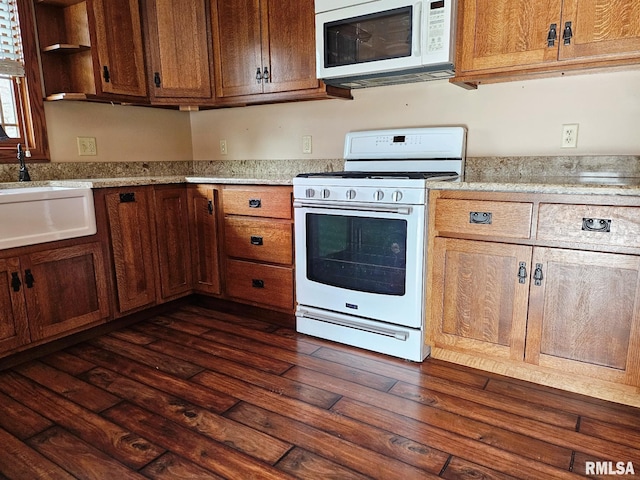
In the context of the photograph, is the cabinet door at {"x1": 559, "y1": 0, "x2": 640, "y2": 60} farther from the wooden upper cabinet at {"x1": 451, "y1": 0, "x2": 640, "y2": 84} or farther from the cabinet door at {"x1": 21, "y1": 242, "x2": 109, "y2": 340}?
the cabinet door at {"x1": 21, "y1": 242, "x2": 109, "y2": 340}

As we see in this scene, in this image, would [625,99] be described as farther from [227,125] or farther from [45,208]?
[45,208]

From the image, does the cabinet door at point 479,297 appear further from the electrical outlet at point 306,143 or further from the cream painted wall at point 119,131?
the cream painted wall at point 119,131

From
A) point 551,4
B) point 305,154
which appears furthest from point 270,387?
point 551,4

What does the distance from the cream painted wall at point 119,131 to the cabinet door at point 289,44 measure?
39.8 inches

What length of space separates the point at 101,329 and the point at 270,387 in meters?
1.15

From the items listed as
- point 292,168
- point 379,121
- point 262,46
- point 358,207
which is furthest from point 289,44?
point 358,207

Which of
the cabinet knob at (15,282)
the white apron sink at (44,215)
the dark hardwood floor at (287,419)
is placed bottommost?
the dark hardwood floor at (287,419)

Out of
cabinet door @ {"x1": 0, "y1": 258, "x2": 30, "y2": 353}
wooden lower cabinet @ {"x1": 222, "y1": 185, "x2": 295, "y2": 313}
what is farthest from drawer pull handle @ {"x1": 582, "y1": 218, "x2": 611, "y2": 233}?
cabinet door @ {"x1": 0, "y1": 258, "x2": 30, "y2": 353}

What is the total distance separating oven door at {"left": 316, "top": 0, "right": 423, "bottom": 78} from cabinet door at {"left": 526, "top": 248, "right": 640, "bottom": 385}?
1.09 meters

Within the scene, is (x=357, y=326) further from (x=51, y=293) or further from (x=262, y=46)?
(x=262, y=46)

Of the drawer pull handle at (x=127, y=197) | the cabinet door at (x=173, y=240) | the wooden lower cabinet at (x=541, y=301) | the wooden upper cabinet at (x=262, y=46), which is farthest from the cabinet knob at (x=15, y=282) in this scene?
the wooden lower cabinet at (x=541, y=301)

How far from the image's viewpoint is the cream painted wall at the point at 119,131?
8.80ft

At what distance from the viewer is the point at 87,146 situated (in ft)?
9.21

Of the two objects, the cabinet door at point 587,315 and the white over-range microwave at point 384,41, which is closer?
the cabinet door at point 587,315
